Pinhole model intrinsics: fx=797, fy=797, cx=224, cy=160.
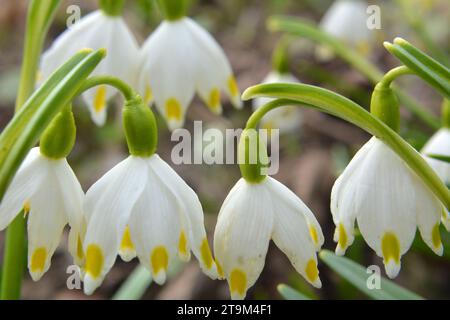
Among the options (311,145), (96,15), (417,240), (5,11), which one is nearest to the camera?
(96,15)

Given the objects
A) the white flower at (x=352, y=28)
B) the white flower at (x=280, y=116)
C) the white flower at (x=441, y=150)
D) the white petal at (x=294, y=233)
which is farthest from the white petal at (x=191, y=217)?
the white flower at (x=352, y=28)

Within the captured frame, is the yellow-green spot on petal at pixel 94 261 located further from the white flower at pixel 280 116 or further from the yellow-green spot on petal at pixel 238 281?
the white flower at pixel 280 116

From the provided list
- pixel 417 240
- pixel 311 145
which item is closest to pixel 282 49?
pixel 417 240

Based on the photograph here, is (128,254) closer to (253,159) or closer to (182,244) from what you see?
(182,244)

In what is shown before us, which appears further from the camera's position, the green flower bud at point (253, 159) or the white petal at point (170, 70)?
the white petal at point (170, 70)

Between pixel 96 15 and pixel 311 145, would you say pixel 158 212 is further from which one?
pixel 311 145

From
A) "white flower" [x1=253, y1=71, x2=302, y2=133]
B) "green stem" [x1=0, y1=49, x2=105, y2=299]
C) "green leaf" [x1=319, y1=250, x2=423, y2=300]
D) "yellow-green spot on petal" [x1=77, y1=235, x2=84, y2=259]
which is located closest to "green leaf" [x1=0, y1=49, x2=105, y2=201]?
"green stem" [x1=0, y1=49, x2=105, y2=299]
